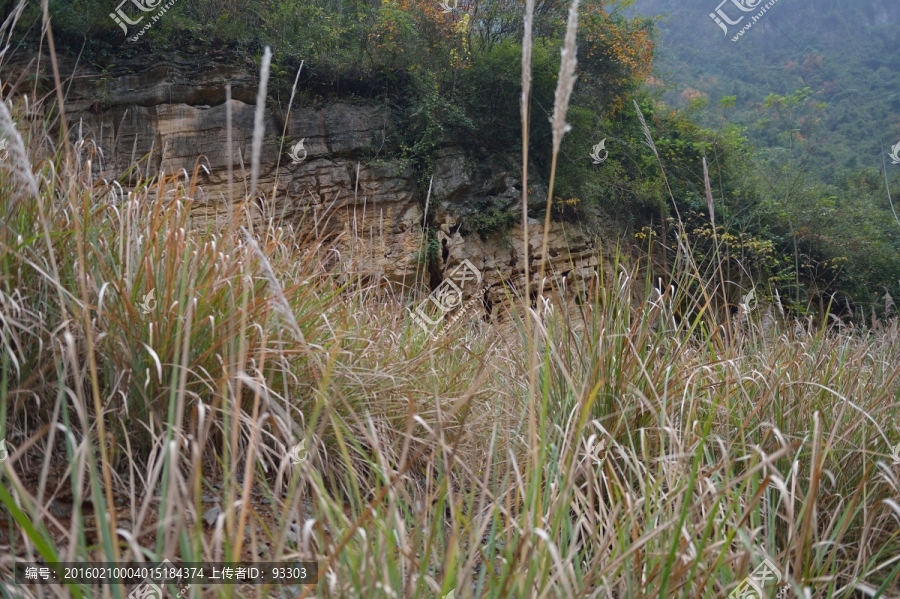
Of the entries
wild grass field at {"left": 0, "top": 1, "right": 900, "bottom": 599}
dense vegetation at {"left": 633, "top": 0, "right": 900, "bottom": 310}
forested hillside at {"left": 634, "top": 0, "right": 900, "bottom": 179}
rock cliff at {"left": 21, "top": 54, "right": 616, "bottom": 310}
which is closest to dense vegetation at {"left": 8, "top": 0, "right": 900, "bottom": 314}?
dense vegetation at {"left": 633, "top": 0, "right": 900, "bottom": 310}

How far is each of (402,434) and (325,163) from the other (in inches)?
243

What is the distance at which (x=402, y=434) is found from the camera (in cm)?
148

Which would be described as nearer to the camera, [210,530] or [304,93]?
[210,530]

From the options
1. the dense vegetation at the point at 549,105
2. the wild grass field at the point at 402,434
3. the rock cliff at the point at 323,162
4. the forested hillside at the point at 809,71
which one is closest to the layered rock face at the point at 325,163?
the rock cliff at the point at 323,162

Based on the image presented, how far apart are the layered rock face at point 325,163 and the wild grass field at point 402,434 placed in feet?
14.2

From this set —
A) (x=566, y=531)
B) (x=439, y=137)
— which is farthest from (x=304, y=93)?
(x=566, y=531)

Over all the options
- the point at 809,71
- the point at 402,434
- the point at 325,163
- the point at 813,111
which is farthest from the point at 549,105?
the point at 809,71

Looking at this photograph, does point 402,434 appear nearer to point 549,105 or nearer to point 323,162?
point 323,162

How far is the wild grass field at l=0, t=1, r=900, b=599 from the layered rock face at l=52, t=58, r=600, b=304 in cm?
433

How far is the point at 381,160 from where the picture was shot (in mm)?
7234

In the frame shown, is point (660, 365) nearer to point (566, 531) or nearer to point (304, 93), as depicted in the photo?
point (566, 531)

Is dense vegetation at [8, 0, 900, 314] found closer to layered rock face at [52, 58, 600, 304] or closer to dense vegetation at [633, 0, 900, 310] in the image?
dense vegetation at [633, 0, 900, 310]

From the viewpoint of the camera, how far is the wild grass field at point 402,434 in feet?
3.06

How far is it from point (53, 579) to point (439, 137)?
7.42 meters
